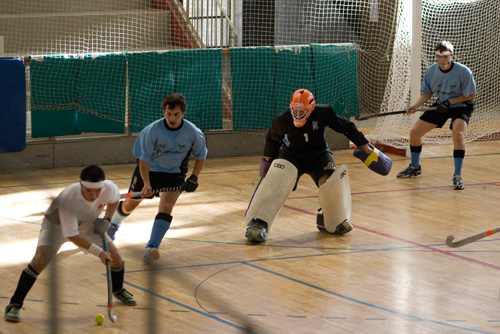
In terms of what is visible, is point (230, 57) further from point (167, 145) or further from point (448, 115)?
point (167, 145)

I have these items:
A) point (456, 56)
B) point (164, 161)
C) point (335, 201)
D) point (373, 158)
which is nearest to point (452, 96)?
point (373, 158)

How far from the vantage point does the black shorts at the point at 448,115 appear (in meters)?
9.95

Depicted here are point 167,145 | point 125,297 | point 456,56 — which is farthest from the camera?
point 456,56

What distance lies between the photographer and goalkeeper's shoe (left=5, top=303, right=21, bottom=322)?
527 cm

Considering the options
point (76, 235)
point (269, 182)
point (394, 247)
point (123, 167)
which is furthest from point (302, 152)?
point (123, 167)

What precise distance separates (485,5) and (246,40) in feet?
14.1

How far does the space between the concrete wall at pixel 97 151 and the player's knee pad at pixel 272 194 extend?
429cm

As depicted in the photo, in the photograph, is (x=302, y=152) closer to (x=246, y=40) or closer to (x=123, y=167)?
(x=123, y=167)

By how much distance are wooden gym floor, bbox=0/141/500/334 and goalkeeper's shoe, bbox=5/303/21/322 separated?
0.06m

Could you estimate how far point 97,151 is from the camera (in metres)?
11.3

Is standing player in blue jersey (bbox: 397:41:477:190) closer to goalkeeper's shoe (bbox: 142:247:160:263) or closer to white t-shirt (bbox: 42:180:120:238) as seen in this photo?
goalkeeper's shoe (bbox: 142:247:160:263)

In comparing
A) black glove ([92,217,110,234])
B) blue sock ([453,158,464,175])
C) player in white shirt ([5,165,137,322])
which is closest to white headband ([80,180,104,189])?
player in white shirt ([5,165,137,322])

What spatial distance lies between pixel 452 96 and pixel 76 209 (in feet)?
19.8

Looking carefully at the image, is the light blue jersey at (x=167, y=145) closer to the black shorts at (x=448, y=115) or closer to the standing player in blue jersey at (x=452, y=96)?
the standing player in blue jersey at (x=452, y=96)
